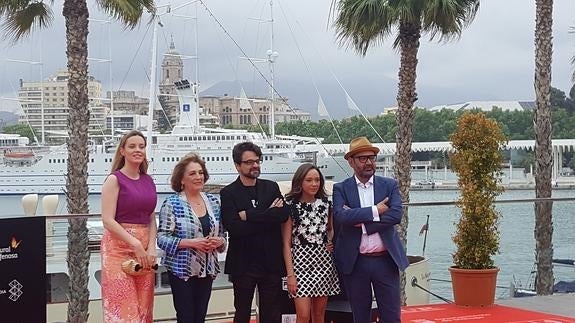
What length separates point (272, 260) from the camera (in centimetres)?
555

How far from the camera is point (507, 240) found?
9641 mm

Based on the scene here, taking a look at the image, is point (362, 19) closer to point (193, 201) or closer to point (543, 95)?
point (543, 95)

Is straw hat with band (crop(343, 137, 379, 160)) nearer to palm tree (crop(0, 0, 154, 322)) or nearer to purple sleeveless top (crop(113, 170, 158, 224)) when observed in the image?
purple sleeveless top (crop(113, 170, 158, 224))

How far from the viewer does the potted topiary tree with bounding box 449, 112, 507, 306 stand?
8.00 m

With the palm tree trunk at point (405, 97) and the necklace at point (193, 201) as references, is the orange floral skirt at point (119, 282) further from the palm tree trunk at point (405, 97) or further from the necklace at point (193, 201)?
the palm tree trunk at point (405, 97)

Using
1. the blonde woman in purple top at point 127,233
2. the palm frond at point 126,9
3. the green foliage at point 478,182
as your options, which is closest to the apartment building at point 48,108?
the palm frond at point 126,9

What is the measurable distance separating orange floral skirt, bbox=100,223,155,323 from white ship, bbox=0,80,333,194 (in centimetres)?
5148

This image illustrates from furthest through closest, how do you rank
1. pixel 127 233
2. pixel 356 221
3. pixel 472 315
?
pixel 472 315
pixel 356 221
pixel 127 233

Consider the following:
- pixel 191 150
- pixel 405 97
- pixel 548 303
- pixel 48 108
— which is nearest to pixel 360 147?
pixel 548 303

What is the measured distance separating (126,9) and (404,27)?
5362mm

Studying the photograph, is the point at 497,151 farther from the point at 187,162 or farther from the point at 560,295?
the point at 187,162

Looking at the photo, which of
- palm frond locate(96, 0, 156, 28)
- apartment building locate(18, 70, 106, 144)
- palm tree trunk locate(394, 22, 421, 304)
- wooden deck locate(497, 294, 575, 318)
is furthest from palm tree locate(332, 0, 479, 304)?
apartment building locate(18, 70, 106, 144)

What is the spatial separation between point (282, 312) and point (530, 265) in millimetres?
4878

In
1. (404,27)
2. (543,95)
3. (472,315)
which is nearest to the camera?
(472,315)
